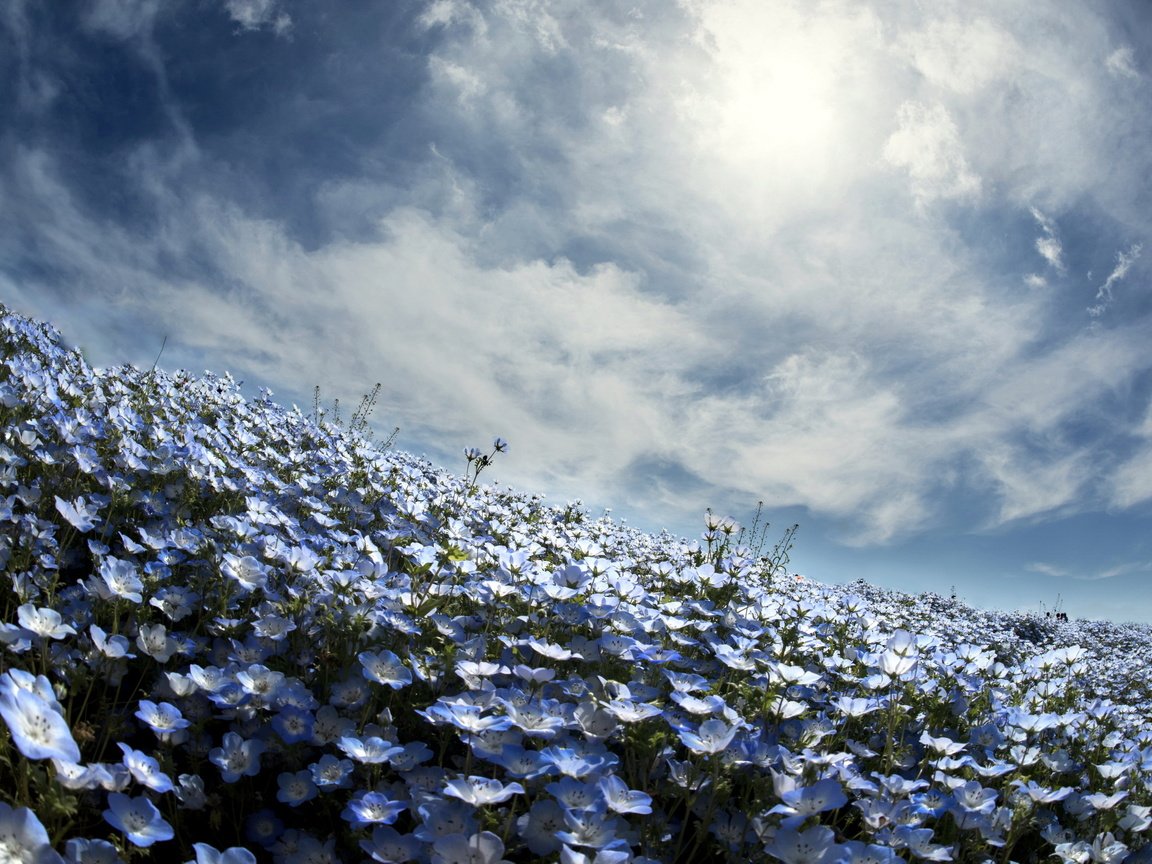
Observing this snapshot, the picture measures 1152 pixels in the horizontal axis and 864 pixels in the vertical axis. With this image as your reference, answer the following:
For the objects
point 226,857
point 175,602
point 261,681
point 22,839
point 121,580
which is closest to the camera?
point 22,839

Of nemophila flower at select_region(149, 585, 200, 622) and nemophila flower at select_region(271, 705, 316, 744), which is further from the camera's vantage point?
nemophila flower at select_region(149, 585, 200, 622)

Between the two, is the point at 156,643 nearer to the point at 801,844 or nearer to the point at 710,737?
the point at 710,737

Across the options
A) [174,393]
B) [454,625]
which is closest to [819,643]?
[454,625]

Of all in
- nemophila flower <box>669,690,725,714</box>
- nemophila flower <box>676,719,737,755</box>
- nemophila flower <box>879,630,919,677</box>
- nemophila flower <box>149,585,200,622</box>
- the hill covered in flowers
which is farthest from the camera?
nemophila flower <box>879,630,919,677</box>

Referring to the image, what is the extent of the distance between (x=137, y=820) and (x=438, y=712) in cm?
88

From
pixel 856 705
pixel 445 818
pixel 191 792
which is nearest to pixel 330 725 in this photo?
pixel 191 792

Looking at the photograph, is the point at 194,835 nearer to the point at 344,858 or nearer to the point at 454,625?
the point at 344,858

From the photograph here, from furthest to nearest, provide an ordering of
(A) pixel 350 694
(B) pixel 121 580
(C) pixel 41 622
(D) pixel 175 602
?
(D) pixel 175 602 → (B) pixel 121 580 → (A) pixel 350 694 → (C) pixel 41 622

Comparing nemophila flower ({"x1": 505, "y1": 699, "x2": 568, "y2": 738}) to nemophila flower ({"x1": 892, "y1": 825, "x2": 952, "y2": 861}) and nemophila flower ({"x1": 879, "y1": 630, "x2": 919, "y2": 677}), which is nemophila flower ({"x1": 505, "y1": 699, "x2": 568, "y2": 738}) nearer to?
nemophila flower ({"x1": 892, "y1": 825, "x2": 952, "y2": 861})

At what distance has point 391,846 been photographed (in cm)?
204

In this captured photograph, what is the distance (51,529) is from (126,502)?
0.54m

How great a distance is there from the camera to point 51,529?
3.40 metres

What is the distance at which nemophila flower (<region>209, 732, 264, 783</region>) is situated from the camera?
7.51 ft

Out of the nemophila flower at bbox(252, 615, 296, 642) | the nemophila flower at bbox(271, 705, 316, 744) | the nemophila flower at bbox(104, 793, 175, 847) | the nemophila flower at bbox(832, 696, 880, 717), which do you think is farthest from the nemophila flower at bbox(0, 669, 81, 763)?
the nemophila flower at bbox(832, 696, 880, 717)
